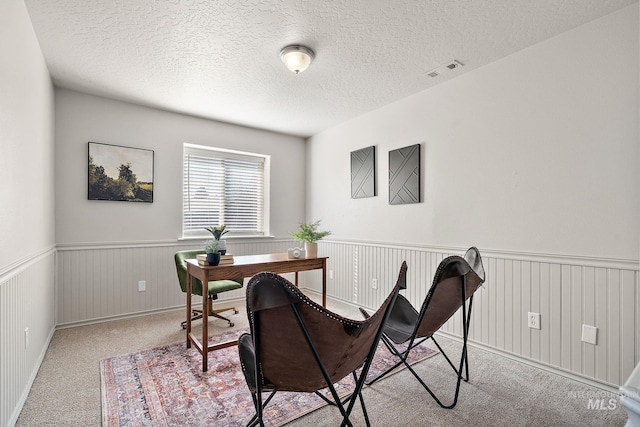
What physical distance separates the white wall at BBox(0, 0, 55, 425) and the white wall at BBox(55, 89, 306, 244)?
0.48m

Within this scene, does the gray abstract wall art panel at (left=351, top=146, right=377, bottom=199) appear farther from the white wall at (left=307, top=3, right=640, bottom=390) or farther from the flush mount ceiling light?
the flush mount ceiling light

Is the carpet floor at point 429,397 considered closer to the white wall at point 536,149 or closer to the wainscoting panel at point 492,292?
the wainscoting panel at point 492,292

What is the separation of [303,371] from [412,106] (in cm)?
302

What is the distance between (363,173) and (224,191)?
6.54 feet

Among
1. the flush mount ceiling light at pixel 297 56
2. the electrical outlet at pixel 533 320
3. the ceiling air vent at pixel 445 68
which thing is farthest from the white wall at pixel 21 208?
the electrical outlet at pixel 533 320

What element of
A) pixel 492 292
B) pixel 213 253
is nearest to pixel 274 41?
pixel 213 253

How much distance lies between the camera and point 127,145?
→ 3.67 metres

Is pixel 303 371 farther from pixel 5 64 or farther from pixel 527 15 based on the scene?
pixel 527 15

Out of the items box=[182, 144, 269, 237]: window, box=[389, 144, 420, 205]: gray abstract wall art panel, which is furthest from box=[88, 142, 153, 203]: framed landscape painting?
box=[389, 144, 420, 205]: gray abstract wall art panel

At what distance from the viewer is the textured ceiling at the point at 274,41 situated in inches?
82.0

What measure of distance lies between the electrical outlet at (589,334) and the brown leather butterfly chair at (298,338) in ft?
5.65

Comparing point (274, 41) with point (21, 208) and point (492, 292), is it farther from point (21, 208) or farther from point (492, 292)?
point (492, 292)

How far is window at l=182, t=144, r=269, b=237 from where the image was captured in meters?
4.23

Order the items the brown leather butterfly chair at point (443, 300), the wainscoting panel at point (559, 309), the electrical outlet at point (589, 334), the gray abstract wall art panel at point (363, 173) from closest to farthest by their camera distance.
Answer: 1. the brown leather butterfly chair at point (443, 300)
2. the wainscoting panel at point (559, 309)
3. the electrical outlet at point (589, 334)
4. the gray abstract wall art panel at point (363, 173)
